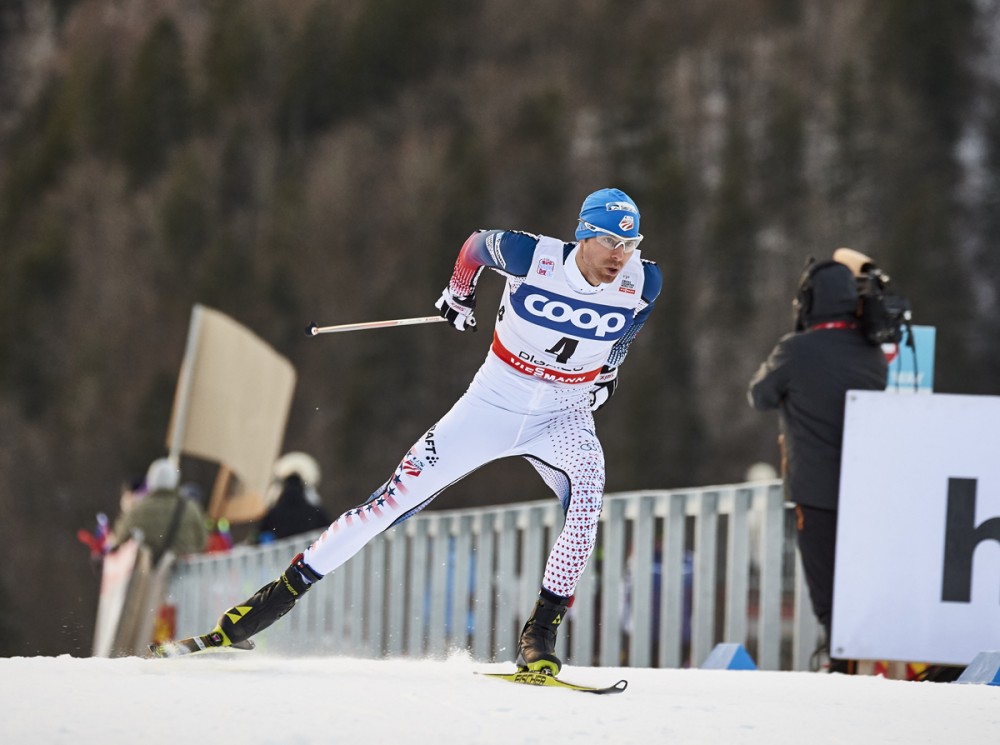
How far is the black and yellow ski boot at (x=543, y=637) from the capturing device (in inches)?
228

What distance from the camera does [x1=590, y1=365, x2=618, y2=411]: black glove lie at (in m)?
6.39

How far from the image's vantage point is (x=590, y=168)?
51281mm

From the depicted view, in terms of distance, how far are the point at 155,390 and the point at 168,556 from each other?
3586 centimetres

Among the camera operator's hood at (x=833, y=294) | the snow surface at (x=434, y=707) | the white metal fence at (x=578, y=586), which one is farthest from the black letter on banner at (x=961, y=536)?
the snow surface at (x=434, y=707)

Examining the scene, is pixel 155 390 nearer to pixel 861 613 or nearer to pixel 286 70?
pixel 286 70

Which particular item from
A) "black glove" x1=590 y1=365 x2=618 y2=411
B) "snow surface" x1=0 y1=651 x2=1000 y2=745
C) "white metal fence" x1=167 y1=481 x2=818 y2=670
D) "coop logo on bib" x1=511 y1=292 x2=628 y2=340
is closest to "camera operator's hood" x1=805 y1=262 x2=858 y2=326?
"white metal fence" x1=167 y1=481 x2=818 y2=670

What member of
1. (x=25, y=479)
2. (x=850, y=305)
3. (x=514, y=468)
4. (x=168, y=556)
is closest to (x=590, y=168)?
(x=514, y=468)

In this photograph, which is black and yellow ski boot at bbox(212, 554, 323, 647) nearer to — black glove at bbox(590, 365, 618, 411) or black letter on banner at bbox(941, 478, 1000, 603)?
black glove at bbox(590, 365, 618, 411)

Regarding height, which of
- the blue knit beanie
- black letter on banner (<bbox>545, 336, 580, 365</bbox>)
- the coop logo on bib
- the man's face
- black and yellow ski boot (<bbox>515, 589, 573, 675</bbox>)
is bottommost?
black and yellow ski boot (<bbox>515, 589, 573, 675</bbox>)

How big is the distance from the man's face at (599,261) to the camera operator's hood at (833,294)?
6.02 feet

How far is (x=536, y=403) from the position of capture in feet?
20.3

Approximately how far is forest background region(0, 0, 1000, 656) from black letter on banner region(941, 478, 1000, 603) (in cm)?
2774

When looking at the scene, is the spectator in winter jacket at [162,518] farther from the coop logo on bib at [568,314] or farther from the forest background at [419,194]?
the forest background at [419,194]

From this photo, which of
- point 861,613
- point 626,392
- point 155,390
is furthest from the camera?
point 155,390
